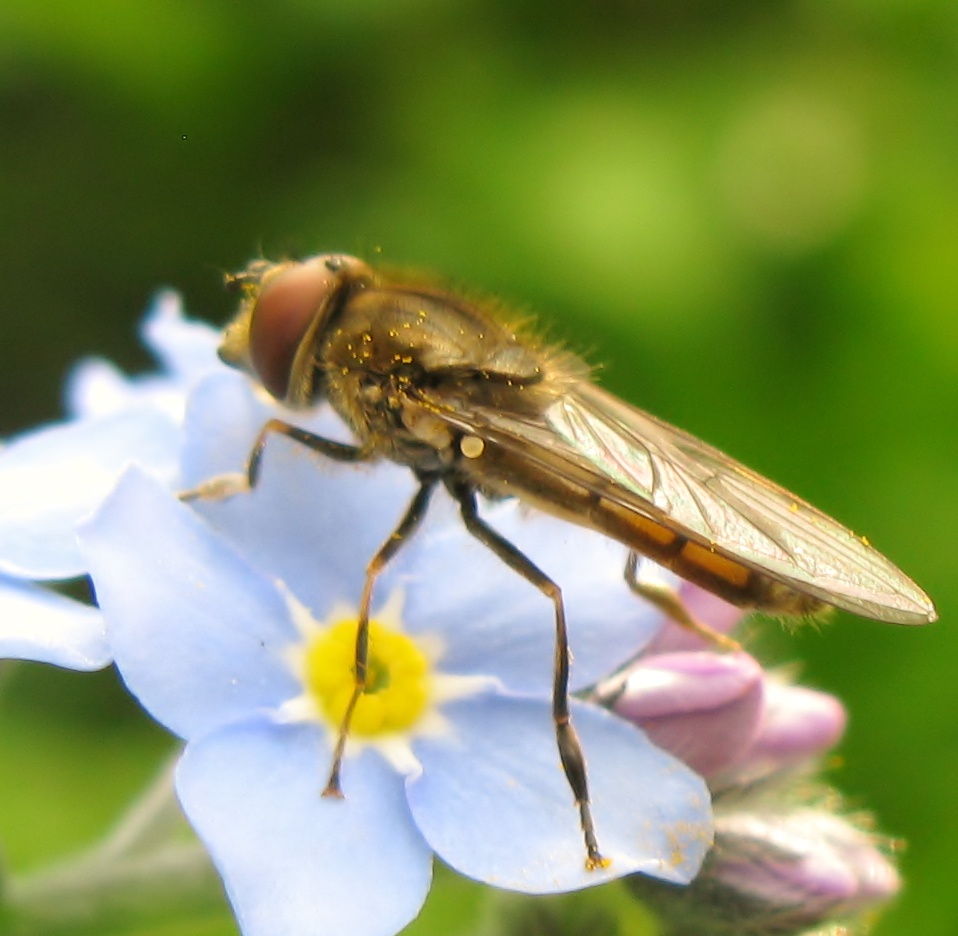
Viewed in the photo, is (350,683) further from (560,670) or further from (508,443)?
(508,443)

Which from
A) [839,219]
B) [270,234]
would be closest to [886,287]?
[839,219]

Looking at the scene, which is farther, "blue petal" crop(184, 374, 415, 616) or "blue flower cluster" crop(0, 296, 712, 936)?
"blue petal" crop(184, 374, 415, 616)

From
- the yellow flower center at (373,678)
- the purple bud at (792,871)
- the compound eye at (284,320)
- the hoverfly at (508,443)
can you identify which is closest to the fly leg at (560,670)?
the hoverfly at (508,443)

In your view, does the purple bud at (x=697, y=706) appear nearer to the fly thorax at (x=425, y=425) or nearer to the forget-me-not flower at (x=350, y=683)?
the forget-me-not flower at (x=350, y=683)

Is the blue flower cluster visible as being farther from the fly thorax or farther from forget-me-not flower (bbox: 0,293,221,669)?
the fly thorax

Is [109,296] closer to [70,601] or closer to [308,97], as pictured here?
[308,97]

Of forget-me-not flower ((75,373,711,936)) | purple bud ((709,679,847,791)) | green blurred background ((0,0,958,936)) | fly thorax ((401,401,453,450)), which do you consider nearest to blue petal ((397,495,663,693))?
forget-me-not flower ((75,373,711,936))
